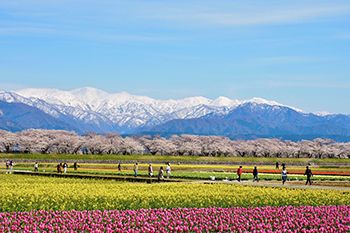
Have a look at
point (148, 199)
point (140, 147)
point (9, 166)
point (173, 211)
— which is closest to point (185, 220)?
point (173, 211)

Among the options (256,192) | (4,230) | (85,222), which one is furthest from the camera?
(256,192)

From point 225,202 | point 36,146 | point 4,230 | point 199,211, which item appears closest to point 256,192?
point 225,202

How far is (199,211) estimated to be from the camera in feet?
93.4

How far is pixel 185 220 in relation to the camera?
26.3m

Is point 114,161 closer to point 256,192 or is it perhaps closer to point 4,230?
point 256,192

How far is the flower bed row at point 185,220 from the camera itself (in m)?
23.5

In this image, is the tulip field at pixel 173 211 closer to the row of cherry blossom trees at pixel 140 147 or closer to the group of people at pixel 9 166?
the group of people at pixel 9 166

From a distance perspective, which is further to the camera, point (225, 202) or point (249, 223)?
point (225, 202)

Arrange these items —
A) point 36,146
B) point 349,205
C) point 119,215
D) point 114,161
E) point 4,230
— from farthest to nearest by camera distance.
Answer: point 36,146 < point 114,161 < point 349,205 < point 119,215 < point 4,230

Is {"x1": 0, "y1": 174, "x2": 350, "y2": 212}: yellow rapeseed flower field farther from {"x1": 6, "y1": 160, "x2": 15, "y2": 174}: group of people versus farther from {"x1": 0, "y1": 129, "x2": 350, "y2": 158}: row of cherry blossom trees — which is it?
{"x1": 0, "y1": 129, "x2": 350, "y2": 158}: row of cherry blossom trees

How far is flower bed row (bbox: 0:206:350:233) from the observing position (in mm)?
23547

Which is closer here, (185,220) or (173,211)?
(185,220)

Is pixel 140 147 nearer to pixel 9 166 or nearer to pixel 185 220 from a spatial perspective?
pixel 9 166

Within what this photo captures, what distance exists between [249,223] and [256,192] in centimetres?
1361
